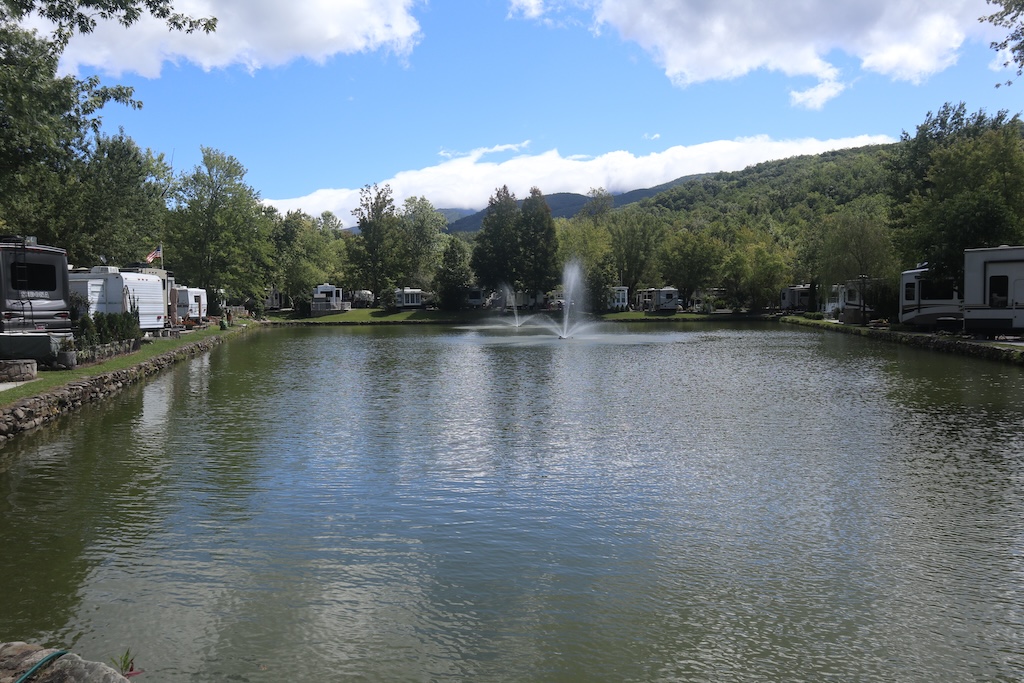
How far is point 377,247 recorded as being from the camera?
83125 mm

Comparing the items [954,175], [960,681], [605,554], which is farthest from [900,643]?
[954,175]

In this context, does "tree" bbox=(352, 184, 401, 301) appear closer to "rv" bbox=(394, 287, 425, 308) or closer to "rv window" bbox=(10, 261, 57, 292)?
"rv" bbox=(394, 287, 425, 308)

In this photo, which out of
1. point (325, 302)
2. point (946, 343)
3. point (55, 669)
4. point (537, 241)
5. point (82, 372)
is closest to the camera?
point (55, 669)

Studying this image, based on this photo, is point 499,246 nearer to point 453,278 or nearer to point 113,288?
point 453,278

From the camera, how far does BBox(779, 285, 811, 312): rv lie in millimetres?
72438

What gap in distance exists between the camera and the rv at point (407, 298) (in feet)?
271

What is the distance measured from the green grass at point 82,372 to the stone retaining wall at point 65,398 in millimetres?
207

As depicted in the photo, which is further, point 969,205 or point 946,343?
point 969,205

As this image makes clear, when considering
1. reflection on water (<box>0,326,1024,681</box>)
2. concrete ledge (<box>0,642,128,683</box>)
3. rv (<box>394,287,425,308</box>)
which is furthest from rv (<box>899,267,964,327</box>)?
rv (<box>394,287,425,308</box>)

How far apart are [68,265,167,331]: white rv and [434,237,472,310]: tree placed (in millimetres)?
48751

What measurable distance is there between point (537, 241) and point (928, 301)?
46.8 m

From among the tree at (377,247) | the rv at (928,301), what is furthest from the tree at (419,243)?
the rv at (928,301)

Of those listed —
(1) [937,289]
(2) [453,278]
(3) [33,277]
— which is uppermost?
(2) [453,278]

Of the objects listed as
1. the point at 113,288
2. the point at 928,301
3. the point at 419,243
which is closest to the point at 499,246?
the point at 419,243
